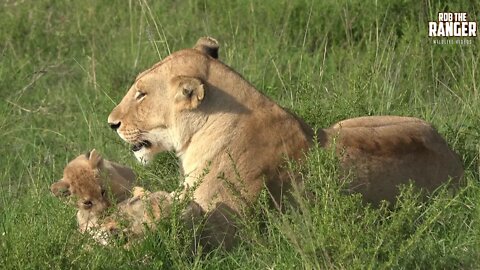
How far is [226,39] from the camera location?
8844 mm

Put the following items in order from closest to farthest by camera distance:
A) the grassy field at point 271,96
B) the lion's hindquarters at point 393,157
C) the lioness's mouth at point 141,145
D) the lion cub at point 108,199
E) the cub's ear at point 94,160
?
the grassy field at point 271,96
the lion cub at point 108,199
the lion's hindquarters at point 393,157
the lioness's mouth at point 141,145
the cub's ear at point 94,160

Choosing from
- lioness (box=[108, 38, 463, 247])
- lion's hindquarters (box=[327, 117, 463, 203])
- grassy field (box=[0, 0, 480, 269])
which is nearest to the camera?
grassy field (box=[0, 0, 480, 269])

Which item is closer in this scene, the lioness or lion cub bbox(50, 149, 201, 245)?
lion cub bbox(50, 149, 201, 245)

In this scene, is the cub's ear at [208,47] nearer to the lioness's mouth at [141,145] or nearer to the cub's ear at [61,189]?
the lioness's mouth at [141,145]

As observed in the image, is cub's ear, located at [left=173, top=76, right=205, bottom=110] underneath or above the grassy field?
above

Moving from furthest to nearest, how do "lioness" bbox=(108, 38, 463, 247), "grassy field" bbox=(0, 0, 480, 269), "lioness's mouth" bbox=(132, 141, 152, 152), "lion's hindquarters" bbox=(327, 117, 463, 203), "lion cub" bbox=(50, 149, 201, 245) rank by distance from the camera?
"lioness's mouth" bbox=(132, 141, 152, 152) < "lion's hindquarters" bbox=(327, 117, 463, 203) < "lioness" bbox=(108, 38, 463, 247) < "lion cub" bbox=(50, 149, 201, 245) < "grassy field" bbox=(0, 0, 480, 269)

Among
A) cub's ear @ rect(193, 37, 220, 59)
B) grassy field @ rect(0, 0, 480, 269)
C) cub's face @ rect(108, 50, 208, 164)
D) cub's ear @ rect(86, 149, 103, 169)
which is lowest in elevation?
grassy field @ rect(0, 0, 480, 269)

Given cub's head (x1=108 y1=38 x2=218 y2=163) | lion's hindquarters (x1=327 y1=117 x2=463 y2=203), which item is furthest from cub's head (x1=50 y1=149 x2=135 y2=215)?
lion's hindquarters (x1=327 y1=117 x2=463 y2=203)

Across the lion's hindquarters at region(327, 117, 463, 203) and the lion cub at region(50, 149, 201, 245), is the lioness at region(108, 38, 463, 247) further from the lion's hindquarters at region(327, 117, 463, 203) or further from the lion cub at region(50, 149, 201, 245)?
the lion cub at region(50, 149, 201, 245)

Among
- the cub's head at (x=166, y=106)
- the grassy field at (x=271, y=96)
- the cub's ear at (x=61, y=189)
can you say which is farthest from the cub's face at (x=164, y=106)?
the cub's ear at (x=61, y=189)

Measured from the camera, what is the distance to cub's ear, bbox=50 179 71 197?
593 centimetres

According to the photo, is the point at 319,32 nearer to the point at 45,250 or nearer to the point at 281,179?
the point at 281,179

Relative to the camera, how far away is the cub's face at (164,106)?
575 cm

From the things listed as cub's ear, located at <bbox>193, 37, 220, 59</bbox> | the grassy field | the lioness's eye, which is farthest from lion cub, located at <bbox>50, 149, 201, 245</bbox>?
cub's ear, located at <bbox>193, 37, 220, 59</bbox>
